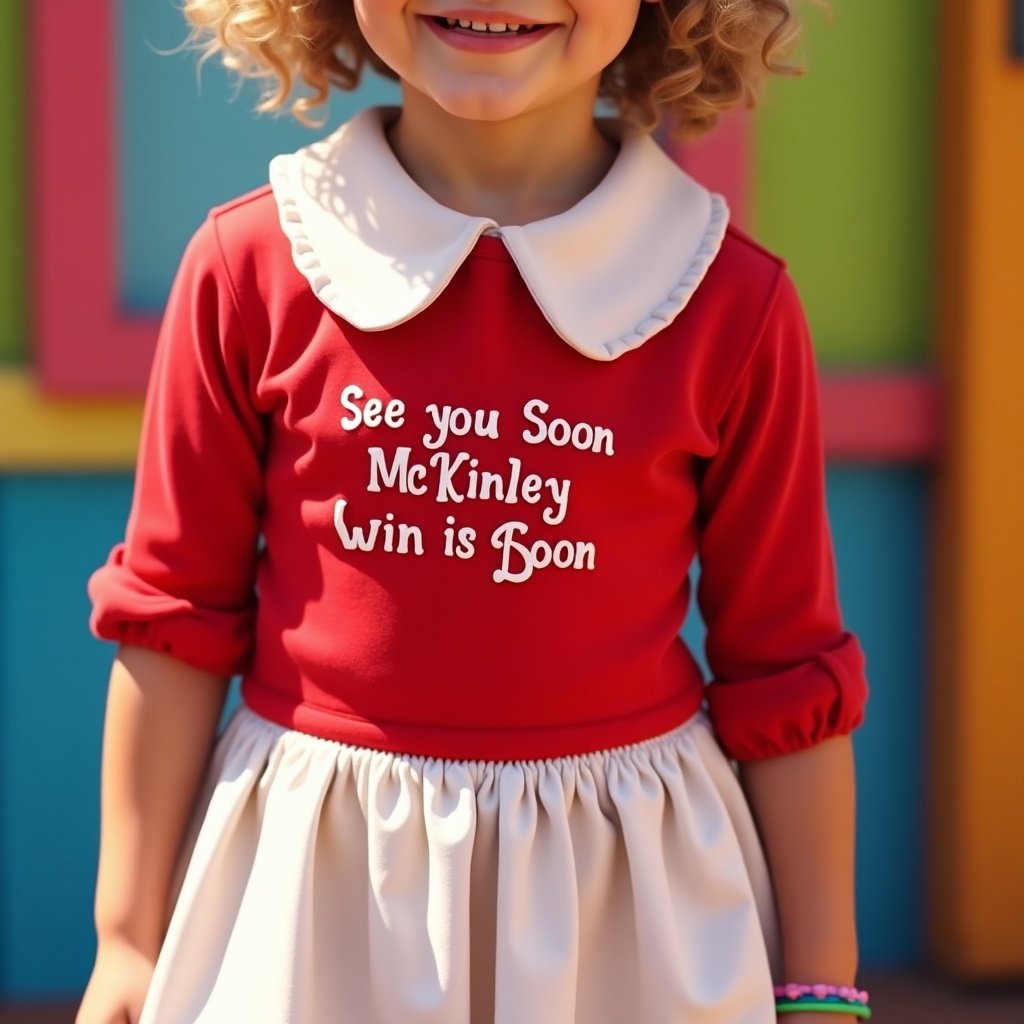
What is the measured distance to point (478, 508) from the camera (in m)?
1.29

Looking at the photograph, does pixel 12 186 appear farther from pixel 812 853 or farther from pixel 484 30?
pixel 812 853

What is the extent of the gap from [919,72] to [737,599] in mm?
1299

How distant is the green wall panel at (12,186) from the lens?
2.21 m

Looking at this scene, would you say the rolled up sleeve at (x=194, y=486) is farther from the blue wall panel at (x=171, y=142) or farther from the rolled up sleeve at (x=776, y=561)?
the blue wall panel at (x=171, y=142)

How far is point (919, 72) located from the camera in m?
2.42

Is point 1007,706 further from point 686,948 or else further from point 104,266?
point 104,266

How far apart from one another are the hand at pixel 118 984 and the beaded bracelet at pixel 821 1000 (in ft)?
1.78

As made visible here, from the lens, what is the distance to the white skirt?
4.12ft

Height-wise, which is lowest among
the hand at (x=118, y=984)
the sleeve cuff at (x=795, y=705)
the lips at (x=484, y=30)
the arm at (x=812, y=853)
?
the hand at (x=118, y=984)

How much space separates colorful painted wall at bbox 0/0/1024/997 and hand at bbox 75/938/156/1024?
3.19ft

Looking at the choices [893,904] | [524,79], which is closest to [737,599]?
[524,79]

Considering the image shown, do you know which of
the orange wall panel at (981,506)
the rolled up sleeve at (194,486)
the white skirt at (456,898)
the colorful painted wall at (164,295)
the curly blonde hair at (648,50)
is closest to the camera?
the white skirt at (456,898)

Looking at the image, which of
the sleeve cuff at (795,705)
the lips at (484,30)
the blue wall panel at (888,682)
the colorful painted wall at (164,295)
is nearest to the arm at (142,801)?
the sleeve cuff at (795,705)

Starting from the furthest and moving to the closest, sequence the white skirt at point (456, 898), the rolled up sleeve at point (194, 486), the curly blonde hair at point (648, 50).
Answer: the curly blonde hair at point (648, 50)
the rolled up sleeve at point (194, 486)
the white skirt at point (456, 898)
